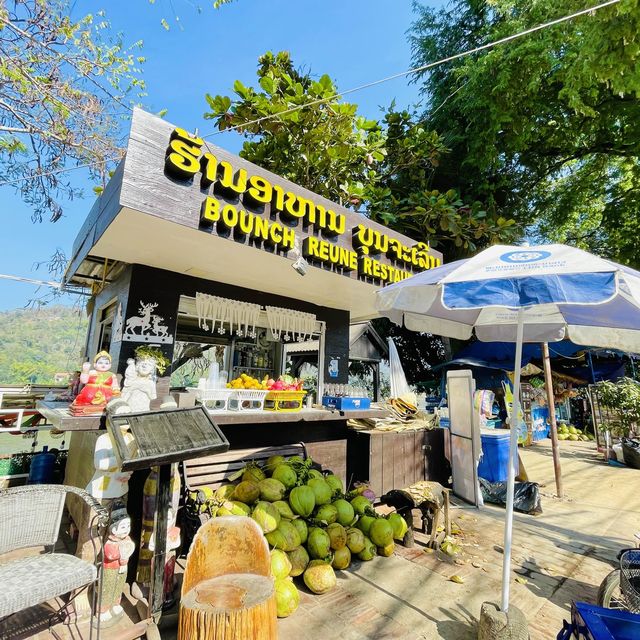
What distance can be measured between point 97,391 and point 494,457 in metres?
6.62

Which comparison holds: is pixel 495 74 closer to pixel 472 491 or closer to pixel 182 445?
pixel 472 491

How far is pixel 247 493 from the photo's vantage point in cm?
382

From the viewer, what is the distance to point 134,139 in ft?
11.3

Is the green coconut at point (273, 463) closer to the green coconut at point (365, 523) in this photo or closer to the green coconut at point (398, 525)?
the green coconut at point (365, 523)

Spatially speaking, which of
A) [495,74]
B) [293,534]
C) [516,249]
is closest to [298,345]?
[293,534]

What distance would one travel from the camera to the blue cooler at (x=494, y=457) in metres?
6.43

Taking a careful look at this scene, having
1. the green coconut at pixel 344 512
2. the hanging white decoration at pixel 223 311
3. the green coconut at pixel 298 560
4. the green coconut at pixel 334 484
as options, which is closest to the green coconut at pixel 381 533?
the green coconut at pixel 344 512

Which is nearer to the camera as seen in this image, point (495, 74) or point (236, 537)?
point (236, 537)

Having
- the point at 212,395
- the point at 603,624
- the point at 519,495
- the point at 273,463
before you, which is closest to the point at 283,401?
the point at 273,463

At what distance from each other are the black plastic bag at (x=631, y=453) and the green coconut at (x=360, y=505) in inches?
368

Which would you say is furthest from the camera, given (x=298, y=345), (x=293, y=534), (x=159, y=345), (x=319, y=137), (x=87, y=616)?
(x=298, y=345)

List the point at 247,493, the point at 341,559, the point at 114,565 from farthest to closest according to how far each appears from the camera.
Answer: the point at 247,493 < the point at 341,559 < the point at 114,565

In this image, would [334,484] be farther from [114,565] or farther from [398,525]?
[114,565]

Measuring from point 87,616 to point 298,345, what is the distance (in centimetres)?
880
